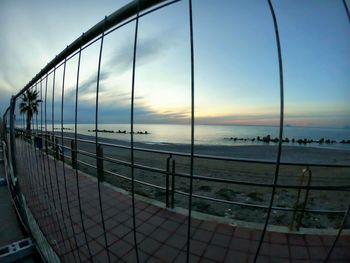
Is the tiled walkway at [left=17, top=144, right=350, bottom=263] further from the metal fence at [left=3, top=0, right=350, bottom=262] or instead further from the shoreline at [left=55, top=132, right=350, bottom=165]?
the shoreline at [left=55, top=132, right=350, bottom=165]

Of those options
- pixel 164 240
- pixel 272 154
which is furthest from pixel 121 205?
pixel 272 154

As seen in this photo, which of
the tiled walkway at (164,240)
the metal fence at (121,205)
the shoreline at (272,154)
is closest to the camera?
the metal fence at (121,205)

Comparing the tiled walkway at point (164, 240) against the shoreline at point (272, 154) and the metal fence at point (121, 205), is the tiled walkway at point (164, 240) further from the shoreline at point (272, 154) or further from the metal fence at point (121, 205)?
the shoreline at point (272, 154)

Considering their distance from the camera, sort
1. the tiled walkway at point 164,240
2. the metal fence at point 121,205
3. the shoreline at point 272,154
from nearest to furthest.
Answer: the metal fence at point 121,205 → the tiled walkway at point 164,240 → the shoreline at point 272,154

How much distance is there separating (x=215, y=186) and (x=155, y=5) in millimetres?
6107

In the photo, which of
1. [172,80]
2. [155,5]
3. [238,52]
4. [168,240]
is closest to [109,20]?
[155,5]

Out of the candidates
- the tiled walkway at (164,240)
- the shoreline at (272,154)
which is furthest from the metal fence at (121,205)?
the shoreline at (272,154)

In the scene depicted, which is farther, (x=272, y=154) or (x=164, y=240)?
(x=272, y=154)

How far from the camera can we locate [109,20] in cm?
99

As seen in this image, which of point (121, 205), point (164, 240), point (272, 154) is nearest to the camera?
point (164, 240)

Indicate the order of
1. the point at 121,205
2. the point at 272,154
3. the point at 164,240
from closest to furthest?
the point at 164,240
the point at 121,205
the point at 272,154

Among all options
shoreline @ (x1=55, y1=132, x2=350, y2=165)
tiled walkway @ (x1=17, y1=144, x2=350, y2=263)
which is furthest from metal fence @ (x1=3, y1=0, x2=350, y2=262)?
shoreline @ (x1=55, y1=132, x2=350, y2=165)

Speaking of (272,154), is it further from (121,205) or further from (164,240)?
(164,240)

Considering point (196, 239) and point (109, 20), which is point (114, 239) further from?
point (109, 20)
